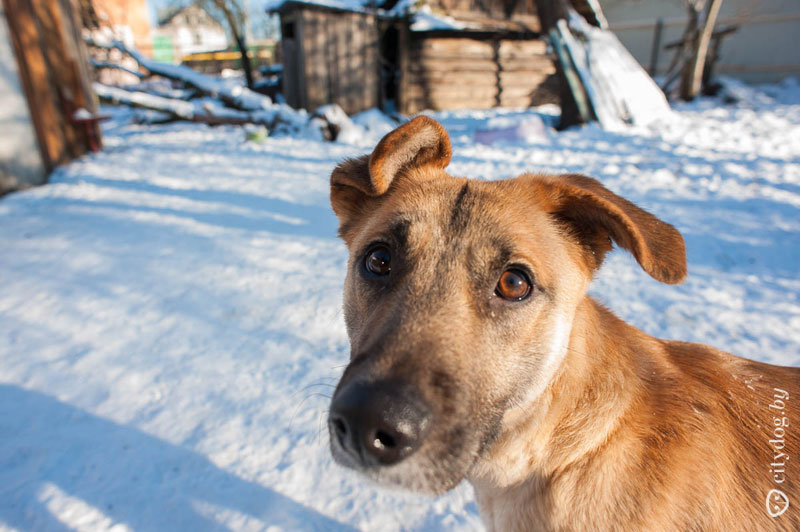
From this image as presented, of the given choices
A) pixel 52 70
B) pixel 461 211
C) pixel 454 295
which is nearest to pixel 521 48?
pixel 52 70

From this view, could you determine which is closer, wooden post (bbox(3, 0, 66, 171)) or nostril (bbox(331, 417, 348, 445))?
nostril (bbox(331, 417, 348, 445))

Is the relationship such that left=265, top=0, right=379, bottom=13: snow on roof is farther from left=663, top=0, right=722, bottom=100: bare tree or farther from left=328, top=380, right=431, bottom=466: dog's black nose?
left=328, top=380, right=431, bottom=466: dog's black nose

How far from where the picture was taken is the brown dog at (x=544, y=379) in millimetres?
1257

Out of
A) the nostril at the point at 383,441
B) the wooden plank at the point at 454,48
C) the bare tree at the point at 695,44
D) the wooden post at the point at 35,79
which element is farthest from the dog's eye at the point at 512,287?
the bare tree at the point at 695,44

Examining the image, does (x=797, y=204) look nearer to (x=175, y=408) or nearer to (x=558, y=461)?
(x=558, y=461)

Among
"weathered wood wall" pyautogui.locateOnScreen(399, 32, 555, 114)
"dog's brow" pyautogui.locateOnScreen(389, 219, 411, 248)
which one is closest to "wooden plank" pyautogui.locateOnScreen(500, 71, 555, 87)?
"weathered wood wall" pyautogui.locateOnScreen(399, 32, 555, 114)

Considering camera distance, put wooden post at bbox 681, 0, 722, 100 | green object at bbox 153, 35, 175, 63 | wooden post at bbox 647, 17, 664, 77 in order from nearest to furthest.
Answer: wooden post at bbox 681, 0, 722, 100 → wooden post at bbox 647, 17, 664, 77 → green object at bbox 153, 35, 175, 63

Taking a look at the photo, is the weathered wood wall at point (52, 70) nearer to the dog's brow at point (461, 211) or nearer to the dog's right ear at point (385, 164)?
the dog's right ear at point (385, 164)

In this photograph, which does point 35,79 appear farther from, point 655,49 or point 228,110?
point 655,49

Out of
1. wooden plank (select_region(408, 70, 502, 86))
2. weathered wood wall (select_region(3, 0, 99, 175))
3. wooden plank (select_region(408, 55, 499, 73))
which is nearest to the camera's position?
weathered wood wall (select_region(3, 0, 99, 175))

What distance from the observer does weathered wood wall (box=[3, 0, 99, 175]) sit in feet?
23.0

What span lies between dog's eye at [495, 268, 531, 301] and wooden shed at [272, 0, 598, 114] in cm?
1300

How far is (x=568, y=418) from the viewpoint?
1500 mm

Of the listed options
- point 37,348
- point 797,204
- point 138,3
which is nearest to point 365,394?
point 37,348
